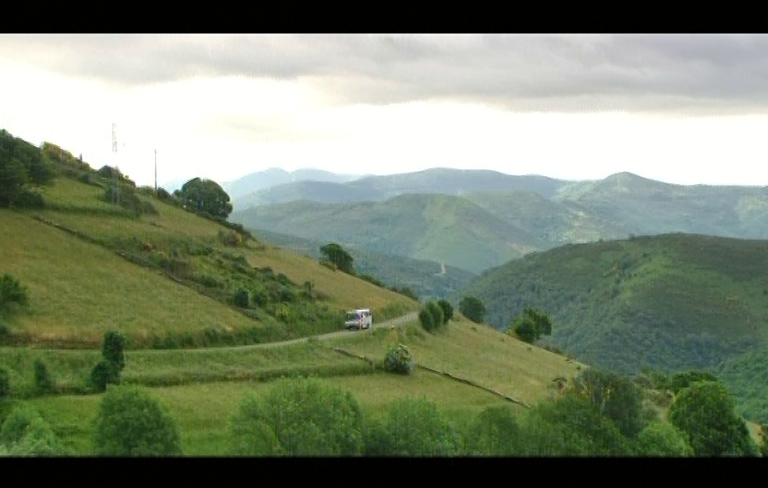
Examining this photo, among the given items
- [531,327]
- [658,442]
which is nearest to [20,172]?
[658,442]

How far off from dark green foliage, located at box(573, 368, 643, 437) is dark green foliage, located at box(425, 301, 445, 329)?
69.5 feet

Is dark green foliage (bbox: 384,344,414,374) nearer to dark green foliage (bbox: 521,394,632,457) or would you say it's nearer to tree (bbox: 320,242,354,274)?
dark green foliage (bbox: 521,394,632,457)

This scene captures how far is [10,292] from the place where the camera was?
4616 cm

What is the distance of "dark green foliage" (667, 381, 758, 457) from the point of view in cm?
4488

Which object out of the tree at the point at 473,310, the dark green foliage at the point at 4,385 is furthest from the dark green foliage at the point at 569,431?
the tree at the point at 473,310

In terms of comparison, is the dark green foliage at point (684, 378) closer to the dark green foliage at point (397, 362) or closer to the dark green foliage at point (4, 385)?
the dark green foliage at point (397, 362)

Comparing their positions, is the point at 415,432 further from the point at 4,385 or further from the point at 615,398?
the point at 4,385

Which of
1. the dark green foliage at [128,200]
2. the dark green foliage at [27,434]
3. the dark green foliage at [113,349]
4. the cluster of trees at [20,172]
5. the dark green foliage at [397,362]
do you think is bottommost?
the dark green foliage at [397,362]

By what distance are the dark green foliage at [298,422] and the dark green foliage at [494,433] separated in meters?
4.52

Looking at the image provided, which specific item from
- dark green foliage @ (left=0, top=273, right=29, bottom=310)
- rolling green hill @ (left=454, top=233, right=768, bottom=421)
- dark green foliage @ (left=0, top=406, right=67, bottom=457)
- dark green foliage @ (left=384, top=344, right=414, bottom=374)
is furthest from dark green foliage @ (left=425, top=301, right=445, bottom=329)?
rolling green hill @ (left=454, top=233, right=768, bottom=421)

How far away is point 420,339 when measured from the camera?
6356cm

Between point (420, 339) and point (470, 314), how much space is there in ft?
106

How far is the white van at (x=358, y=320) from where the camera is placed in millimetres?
61656
